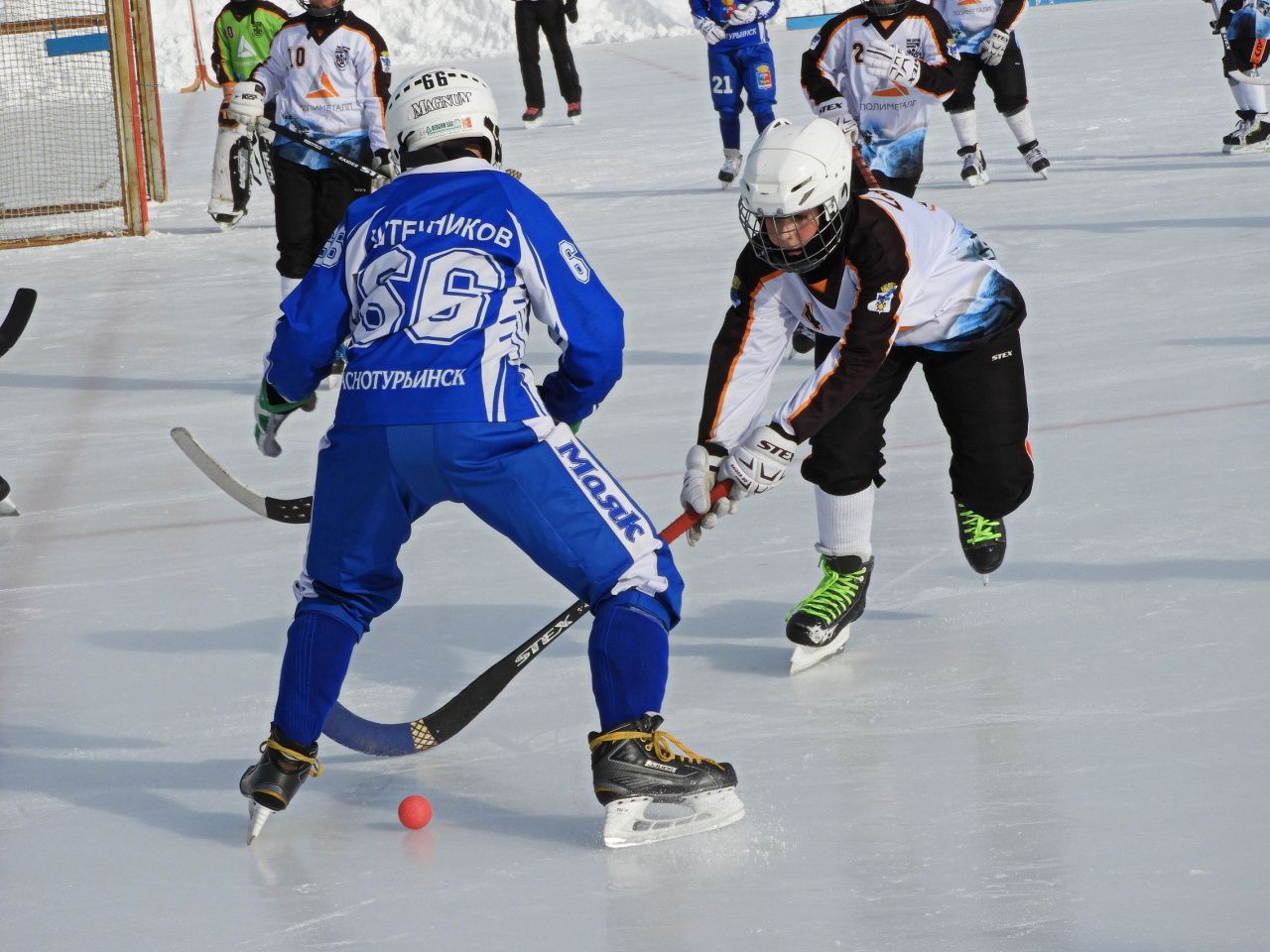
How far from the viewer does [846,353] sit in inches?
109

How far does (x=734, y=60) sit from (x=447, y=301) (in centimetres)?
700

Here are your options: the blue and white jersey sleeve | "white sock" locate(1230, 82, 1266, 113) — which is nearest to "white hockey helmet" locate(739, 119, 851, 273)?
the blue and white jersey sleeve

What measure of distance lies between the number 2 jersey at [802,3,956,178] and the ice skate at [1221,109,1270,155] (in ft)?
10.4

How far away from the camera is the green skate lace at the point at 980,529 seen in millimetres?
3230

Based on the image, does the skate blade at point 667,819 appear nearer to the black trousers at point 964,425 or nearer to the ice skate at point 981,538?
the black trousers at point 964,425

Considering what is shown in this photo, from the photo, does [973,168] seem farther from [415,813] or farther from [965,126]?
[415,813]

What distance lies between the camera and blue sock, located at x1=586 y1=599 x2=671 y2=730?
2.29 meters

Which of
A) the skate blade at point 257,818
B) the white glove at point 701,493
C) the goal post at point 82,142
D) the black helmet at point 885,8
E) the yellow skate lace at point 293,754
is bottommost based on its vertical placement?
the goal post at point 82,142

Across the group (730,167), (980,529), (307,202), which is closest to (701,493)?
(980,529)

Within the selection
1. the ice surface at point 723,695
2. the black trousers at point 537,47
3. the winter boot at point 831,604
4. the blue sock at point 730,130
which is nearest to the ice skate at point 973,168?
the blue sock at point 730,130

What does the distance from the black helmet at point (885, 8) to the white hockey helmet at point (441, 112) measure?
3.81 metres

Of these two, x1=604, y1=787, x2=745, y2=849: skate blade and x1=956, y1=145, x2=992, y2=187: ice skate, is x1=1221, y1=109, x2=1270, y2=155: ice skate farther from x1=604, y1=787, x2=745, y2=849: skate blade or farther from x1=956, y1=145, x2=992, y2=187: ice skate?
x1=604, y1=787, x2=745, y2=849: skate blade

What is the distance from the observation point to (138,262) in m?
8.20

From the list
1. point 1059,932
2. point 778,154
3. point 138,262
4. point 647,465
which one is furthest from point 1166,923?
point 138,262
